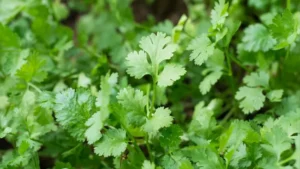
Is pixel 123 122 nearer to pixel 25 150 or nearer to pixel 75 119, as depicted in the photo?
pixel 75 119

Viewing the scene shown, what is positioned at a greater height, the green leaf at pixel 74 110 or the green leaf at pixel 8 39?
the green leaf at pixel 8 39

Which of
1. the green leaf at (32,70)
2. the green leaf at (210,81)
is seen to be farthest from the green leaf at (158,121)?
the green leaf at (32,70)

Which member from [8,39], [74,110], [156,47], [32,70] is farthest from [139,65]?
[8,39]

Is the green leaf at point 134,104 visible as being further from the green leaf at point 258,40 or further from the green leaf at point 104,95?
the green leaf at point 258,40

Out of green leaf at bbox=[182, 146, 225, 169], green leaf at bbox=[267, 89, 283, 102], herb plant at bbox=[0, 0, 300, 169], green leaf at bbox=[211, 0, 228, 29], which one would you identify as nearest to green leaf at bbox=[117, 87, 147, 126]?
herb plant at bbox=[0, 0, 300, 169]

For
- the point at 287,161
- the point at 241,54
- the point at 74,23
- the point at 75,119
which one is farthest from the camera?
the point at 74,23

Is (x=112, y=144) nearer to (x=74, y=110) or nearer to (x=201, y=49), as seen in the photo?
(x=74, y=110)

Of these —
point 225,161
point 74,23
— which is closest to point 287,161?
point 225,161
